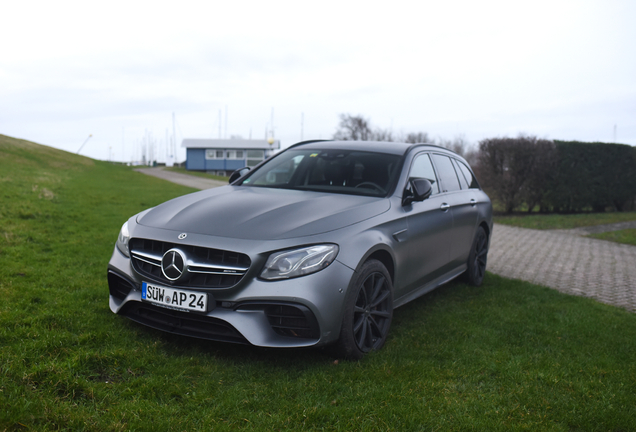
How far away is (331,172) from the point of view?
502cm

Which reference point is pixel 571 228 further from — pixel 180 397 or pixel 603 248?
pixel 180 397

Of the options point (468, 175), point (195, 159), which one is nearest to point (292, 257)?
point (468, 175)

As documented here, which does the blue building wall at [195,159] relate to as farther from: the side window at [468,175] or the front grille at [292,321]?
the front grille at [292,321]

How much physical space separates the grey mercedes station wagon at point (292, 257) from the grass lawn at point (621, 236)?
8.36m

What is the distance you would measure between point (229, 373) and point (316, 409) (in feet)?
2.38

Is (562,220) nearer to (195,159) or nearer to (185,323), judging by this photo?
(185,323)

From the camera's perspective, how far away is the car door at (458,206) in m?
5.57

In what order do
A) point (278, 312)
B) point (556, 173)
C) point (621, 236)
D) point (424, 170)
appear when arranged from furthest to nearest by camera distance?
point (556, 173), point (621, 236), point (424, 170), point (278, 312)

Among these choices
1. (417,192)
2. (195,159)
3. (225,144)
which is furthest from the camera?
(195,159)

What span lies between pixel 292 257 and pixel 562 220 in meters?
13.9

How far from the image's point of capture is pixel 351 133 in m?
52.0

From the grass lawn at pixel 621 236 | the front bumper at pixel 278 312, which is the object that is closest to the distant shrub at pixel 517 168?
the grass lawn at pixel 621 236

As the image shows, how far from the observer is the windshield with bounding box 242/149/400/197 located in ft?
15.6

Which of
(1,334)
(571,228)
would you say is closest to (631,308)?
(1,334)
